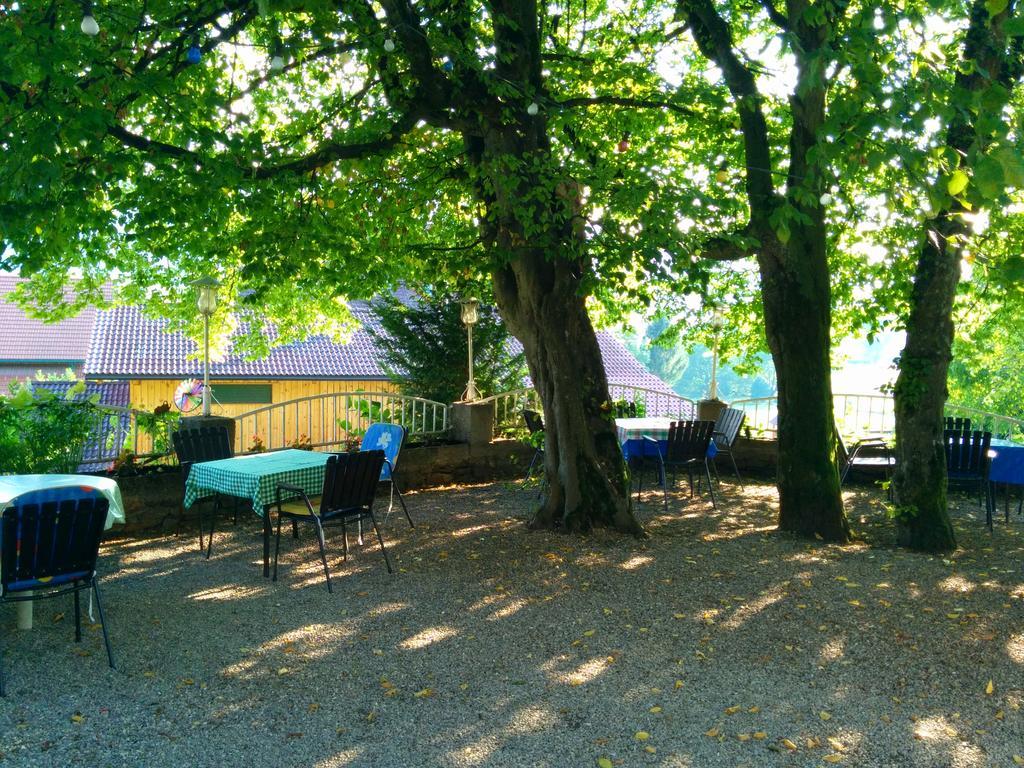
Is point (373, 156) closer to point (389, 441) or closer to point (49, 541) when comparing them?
point (389, 441)

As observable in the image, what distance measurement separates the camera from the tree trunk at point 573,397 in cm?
760

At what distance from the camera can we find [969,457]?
8.24 meters

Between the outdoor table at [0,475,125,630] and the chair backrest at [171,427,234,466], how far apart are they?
186cm

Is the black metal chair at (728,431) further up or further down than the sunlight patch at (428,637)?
further up

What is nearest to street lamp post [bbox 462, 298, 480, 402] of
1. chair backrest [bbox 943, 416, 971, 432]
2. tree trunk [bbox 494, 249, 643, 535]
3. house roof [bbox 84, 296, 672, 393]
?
tree trunk [bbox 494, 249, 643, 535]

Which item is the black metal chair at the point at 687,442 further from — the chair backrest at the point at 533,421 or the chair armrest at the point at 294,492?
the chair armrest at the point at 294,492

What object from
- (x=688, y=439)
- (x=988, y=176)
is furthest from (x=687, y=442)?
(x=988, y=176)

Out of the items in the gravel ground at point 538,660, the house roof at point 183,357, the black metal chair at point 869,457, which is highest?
the house roof at point 183,357

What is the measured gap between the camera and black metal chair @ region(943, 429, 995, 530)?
8.18m

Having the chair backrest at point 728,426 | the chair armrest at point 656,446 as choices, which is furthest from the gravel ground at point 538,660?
the chair backrest at point 728,426

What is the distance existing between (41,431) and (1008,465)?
8937 mm

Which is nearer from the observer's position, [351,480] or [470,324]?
[351,480]

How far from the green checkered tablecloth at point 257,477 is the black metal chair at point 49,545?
1.69 m

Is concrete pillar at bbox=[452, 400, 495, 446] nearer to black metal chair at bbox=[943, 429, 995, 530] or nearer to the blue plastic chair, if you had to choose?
the blue plastic chair
